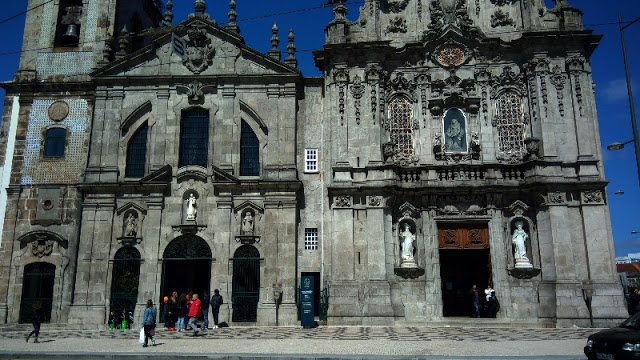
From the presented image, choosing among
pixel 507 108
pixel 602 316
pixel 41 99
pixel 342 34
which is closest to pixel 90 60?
pixel 41 99

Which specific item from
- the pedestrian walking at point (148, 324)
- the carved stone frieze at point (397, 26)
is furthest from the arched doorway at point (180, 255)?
the carved stone frieze at point (397, 26)

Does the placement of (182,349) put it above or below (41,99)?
below

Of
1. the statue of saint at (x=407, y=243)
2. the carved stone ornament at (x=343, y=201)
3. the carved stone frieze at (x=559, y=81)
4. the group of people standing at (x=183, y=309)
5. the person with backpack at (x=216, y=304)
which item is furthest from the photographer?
the carved stone frieze at (x=559, y=81)

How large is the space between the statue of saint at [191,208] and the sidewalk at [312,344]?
5.07m

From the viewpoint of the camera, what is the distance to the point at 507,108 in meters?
23.9

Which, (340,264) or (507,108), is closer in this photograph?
(340,264)

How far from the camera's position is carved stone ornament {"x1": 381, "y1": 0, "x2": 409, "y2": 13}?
25.0 meters

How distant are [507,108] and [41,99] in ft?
71.8

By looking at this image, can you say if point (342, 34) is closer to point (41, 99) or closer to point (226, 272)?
point (226, 272)

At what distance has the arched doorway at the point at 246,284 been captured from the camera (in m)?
22.1

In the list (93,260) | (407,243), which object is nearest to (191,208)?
(93,260)

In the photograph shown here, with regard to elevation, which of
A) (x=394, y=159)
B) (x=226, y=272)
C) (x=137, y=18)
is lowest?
(x=226, y=272)

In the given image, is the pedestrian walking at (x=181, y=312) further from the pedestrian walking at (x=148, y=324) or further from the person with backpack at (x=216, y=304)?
the pedestrian walking at (x=148, y=324)

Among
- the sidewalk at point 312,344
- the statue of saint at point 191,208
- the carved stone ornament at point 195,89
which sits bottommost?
the sidewalk at point 312,344
